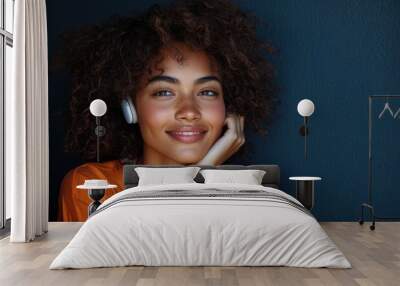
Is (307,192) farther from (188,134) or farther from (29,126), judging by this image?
(29,126)

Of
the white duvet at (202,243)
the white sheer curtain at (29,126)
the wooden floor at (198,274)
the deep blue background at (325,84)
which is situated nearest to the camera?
the wooden floor at (198,274)

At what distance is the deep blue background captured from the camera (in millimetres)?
7863

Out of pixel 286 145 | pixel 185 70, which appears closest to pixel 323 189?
pixel 286 145

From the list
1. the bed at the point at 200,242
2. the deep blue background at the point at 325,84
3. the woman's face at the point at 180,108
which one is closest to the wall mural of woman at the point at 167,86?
the woman's face at the point at 180,108

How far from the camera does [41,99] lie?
6.61 m

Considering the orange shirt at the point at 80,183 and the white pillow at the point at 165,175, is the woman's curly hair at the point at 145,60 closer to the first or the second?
the orange shirt at the point at 80,183

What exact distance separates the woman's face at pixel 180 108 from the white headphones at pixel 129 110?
64 mm

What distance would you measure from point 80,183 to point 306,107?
9.63 feet

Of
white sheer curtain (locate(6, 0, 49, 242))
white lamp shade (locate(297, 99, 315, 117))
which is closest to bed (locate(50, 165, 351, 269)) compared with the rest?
white sheer curtain (locate(6, 0, 49, 242))

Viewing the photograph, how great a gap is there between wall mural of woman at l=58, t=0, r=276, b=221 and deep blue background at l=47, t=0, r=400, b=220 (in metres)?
0.18

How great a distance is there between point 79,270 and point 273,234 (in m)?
1.49

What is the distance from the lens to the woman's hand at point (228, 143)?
25.5 feet

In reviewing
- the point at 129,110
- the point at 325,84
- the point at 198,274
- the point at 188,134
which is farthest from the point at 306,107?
the point at 198,274

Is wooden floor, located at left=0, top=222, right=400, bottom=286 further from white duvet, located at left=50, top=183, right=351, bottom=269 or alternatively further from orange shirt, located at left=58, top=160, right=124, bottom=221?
orange shirt, located at left=58, top=160, right=124, bottom=221
